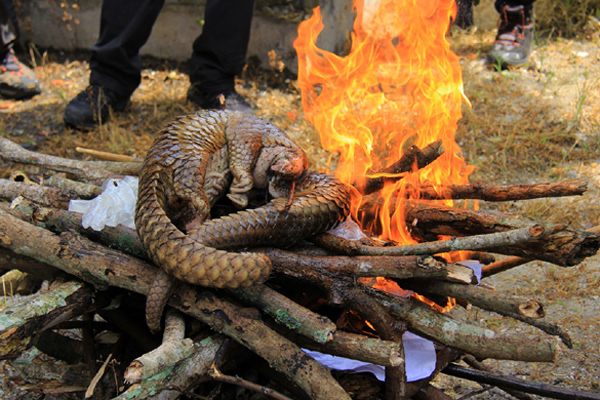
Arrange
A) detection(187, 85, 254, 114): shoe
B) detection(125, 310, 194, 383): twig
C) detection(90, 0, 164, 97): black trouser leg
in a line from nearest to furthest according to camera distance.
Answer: detection(125, 310, 194, 383): twig
detection(90, 0, 164, 97): black trouser leg
detection(187, 85, 254, 114): shoe

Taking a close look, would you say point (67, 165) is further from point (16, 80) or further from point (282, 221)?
point (16, 80)

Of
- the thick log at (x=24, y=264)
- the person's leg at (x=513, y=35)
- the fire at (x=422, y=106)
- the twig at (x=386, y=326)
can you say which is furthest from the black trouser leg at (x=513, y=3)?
the thick log at (x=24, y=264)

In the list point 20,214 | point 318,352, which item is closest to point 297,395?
point 318,352

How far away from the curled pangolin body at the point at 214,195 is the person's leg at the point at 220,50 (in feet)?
8.08

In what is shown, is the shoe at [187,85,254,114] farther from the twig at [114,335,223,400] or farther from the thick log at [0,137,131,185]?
the twig at [114,335,223,400]

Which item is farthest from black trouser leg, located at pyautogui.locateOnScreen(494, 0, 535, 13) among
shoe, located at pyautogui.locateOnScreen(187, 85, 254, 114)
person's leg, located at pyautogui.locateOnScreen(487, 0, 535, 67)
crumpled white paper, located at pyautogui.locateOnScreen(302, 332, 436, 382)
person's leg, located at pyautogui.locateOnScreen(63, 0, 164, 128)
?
crumpled white paper, located at pyautogui.locateOnScreen(302, 332, 436, 382)

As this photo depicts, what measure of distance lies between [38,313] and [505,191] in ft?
6.84

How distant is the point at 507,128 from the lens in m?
4.98

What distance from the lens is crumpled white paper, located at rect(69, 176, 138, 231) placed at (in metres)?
2.24

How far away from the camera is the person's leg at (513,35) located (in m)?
5.82

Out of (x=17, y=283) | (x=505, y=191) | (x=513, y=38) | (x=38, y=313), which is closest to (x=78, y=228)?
(x=38, y=313)

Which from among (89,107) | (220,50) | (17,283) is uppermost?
(220,50)

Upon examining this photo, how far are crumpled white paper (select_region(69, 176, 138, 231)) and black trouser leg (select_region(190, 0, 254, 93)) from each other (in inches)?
102

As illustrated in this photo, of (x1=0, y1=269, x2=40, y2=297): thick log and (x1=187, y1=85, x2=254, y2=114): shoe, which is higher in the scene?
(x1=187, y1=85, x2=254, y2=114): shoe
